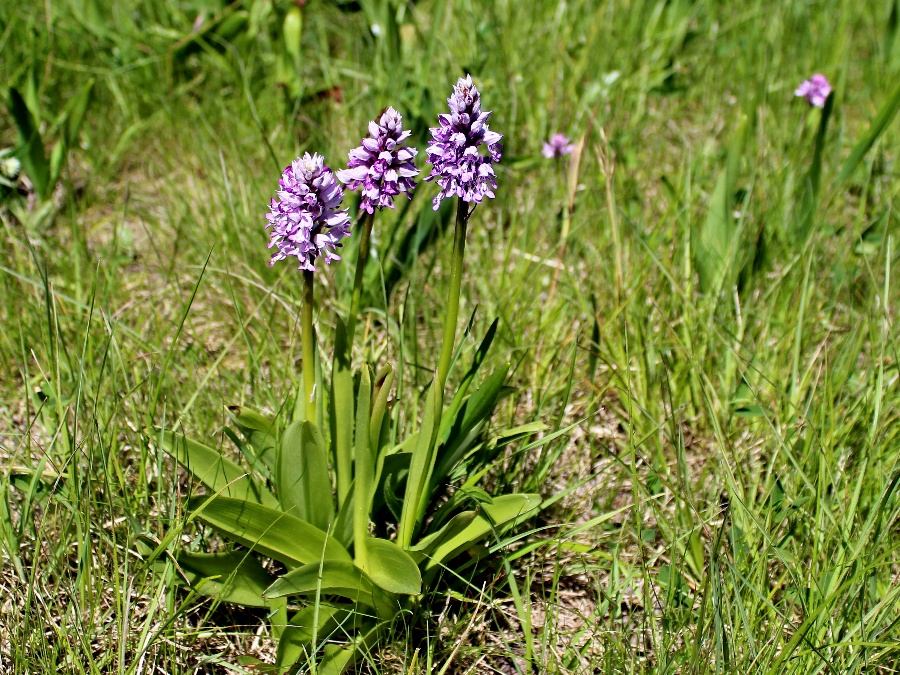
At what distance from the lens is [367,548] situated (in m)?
1.67

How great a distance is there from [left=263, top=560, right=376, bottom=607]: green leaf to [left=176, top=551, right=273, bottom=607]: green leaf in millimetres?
120

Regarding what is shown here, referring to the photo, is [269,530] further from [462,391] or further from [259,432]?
[462,391]

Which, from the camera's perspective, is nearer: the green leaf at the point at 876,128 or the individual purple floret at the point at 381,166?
the individual purple floret at the point at 381,166

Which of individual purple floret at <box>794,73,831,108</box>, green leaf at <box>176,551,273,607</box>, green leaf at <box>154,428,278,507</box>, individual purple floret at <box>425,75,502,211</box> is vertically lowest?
green leaf at <box>176,551,273,607</box>

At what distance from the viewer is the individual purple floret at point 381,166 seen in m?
1.44

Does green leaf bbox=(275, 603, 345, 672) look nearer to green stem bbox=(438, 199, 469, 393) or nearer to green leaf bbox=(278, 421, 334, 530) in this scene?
green leaf bbox=(278, 421, 334, 530)

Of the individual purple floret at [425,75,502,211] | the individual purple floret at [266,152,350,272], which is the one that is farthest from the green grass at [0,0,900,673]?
the individual purple floret at [425,75,502,211]

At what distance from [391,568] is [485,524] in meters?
0.21

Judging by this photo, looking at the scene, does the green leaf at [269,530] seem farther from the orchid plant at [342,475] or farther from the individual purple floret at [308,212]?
the individual purple floret at [308,212]

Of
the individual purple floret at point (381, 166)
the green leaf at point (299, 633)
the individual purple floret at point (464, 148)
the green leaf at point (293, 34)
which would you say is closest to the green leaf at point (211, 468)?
the green leaf at point (299, 633)

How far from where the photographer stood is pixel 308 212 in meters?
1.47

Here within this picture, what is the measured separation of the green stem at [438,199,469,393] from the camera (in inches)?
55.2

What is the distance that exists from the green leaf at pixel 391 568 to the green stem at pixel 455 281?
11.6 inches

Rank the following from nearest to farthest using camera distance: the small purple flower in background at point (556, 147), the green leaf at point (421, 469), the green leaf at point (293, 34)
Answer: the green leaf at point (421, 469)
the small purple flower in background at point (556, 147)
the green leaf at point (293, 34)
